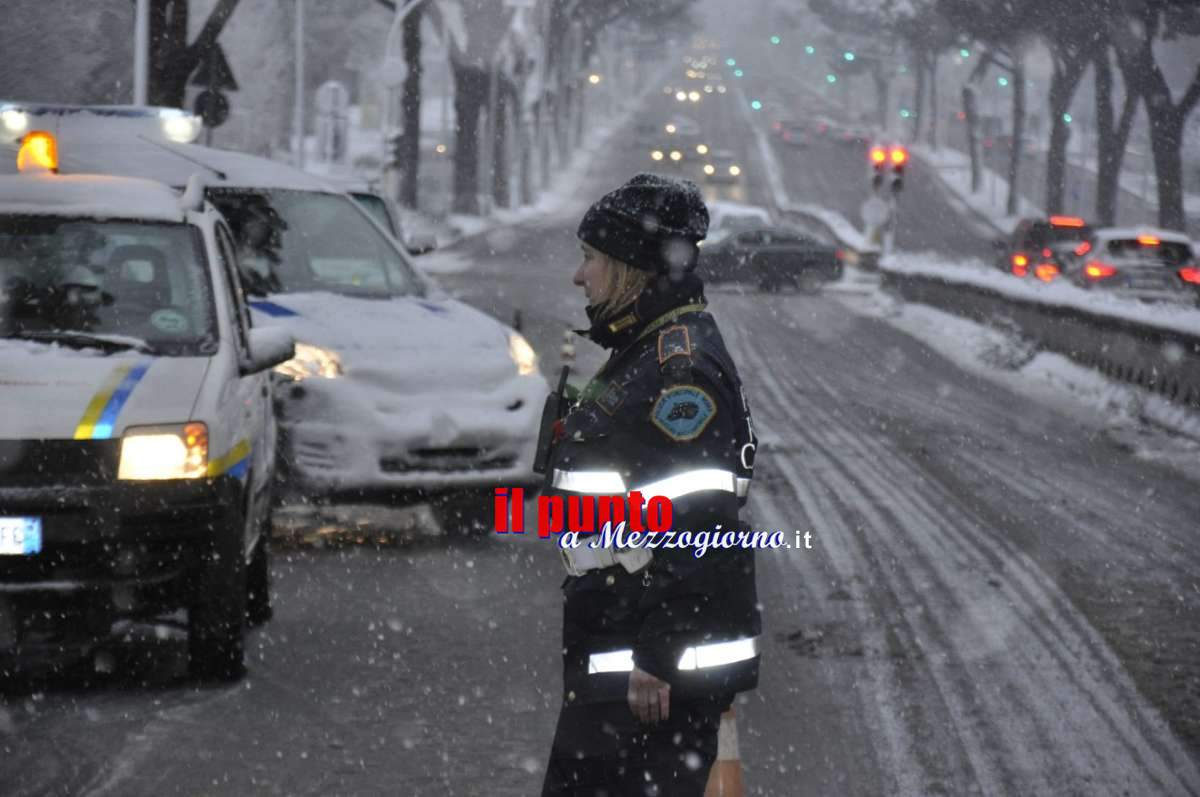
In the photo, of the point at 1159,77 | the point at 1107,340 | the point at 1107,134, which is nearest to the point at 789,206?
the point at 1107,134

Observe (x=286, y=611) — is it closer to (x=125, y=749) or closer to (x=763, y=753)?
(x=125, y=749)

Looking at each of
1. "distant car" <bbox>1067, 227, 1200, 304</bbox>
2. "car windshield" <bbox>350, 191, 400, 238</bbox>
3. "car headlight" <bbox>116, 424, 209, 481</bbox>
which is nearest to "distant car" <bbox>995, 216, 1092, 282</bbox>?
"distant car" <bbox>1067, 227, 1200, 304</bbox>

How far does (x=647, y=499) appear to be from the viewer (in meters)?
3.51

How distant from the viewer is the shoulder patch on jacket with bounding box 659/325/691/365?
3566 millimetres

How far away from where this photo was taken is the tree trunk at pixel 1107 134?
4453cm

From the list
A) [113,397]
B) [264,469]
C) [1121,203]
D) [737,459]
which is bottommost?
[1121,203]

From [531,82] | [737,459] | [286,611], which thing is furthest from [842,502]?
[531,82]

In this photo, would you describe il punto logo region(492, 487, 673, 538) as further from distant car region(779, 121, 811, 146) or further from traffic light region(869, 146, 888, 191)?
distant car region(779, 121, 811, 146)

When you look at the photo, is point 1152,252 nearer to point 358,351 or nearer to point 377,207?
point 377,207

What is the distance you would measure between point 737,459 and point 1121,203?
79.3 m

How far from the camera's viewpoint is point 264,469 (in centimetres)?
831

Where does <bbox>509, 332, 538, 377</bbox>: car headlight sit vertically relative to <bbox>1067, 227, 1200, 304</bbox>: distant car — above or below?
above

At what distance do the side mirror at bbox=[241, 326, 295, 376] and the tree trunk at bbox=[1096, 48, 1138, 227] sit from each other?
36.7 m

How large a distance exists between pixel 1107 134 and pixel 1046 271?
12655 millimetres
